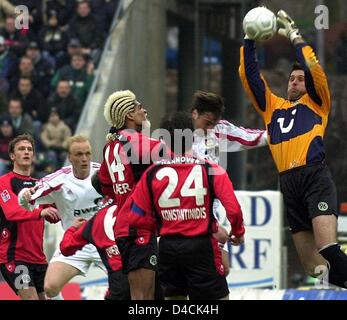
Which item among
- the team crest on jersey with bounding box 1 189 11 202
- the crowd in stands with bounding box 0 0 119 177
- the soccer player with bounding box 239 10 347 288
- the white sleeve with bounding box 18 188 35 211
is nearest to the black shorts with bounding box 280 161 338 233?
the soccer player with bounding box 239 10 347 288

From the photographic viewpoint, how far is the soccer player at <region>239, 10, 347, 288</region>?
411 inches

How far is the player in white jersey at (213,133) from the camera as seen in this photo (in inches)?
442

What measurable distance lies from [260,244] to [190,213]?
199 inches

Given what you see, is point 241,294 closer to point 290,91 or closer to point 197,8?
point 290,91

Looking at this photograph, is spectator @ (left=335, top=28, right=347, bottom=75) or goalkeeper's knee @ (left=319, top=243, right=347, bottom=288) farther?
spectator @ (left=335, top=28, right=347, bottom=75)

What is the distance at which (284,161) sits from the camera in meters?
10.7

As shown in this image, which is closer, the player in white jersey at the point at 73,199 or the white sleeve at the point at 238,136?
the white sleeve at the point at 238,136

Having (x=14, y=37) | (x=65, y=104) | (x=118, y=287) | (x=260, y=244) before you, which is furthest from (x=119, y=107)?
(x=14, y=37)

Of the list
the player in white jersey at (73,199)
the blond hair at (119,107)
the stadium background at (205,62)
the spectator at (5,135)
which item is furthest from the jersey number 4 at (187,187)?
the spectator at (5,135)

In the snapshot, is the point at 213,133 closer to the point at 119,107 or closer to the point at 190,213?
the point at 119,107

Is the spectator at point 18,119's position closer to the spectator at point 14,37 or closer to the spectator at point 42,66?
the spectator at point 42,66

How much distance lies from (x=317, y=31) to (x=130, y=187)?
7.47m

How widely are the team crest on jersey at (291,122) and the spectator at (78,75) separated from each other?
836cm

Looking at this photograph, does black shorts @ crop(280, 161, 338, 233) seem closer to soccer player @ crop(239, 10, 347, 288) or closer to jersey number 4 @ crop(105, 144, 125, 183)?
soccer player @ crop(239, 10, 347, 288)
